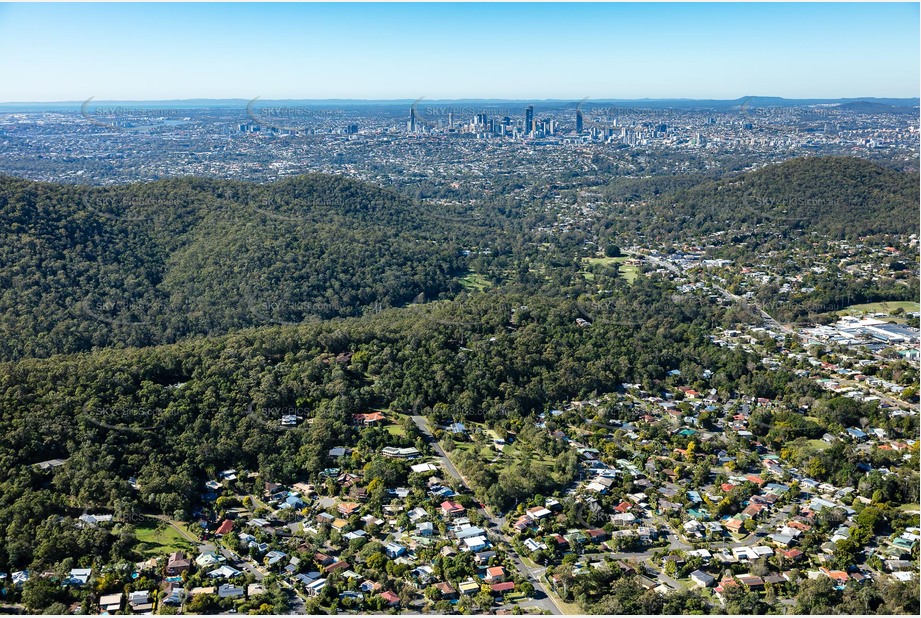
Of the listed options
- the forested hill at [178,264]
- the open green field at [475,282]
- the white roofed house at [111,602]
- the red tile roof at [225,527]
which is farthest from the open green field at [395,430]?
the open green field at [475,282]

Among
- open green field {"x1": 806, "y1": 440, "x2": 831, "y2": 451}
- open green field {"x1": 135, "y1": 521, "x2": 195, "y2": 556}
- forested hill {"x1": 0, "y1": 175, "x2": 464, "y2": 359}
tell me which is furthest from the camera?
forested hill {"x1": 0, "y1": 175, "x2": 464, "y2": 359}

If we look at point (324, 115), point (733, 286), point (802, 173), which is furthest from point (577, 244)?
point (324, 115)

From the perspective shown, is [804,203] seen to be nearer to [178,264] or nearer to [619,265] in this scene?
[619,265]

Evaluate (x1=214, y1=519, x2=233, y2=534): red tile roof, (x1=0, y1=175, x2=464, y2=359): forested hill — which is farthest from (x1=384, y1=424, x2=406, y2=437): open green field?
(x1=0, y1=175, x2=464, y2=359): forested hill

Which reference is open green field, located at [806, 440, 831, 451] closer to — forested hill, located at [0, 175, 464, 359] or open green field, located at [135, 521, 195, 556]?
open green field, located at [135, 521, 195, 556]

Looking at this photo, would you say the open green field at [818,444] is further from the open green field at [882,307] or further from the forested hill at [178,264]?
the forested hill at [178,264]

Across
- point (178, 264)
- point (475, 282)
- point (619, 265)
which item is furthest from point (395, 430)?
point (619, 265)
